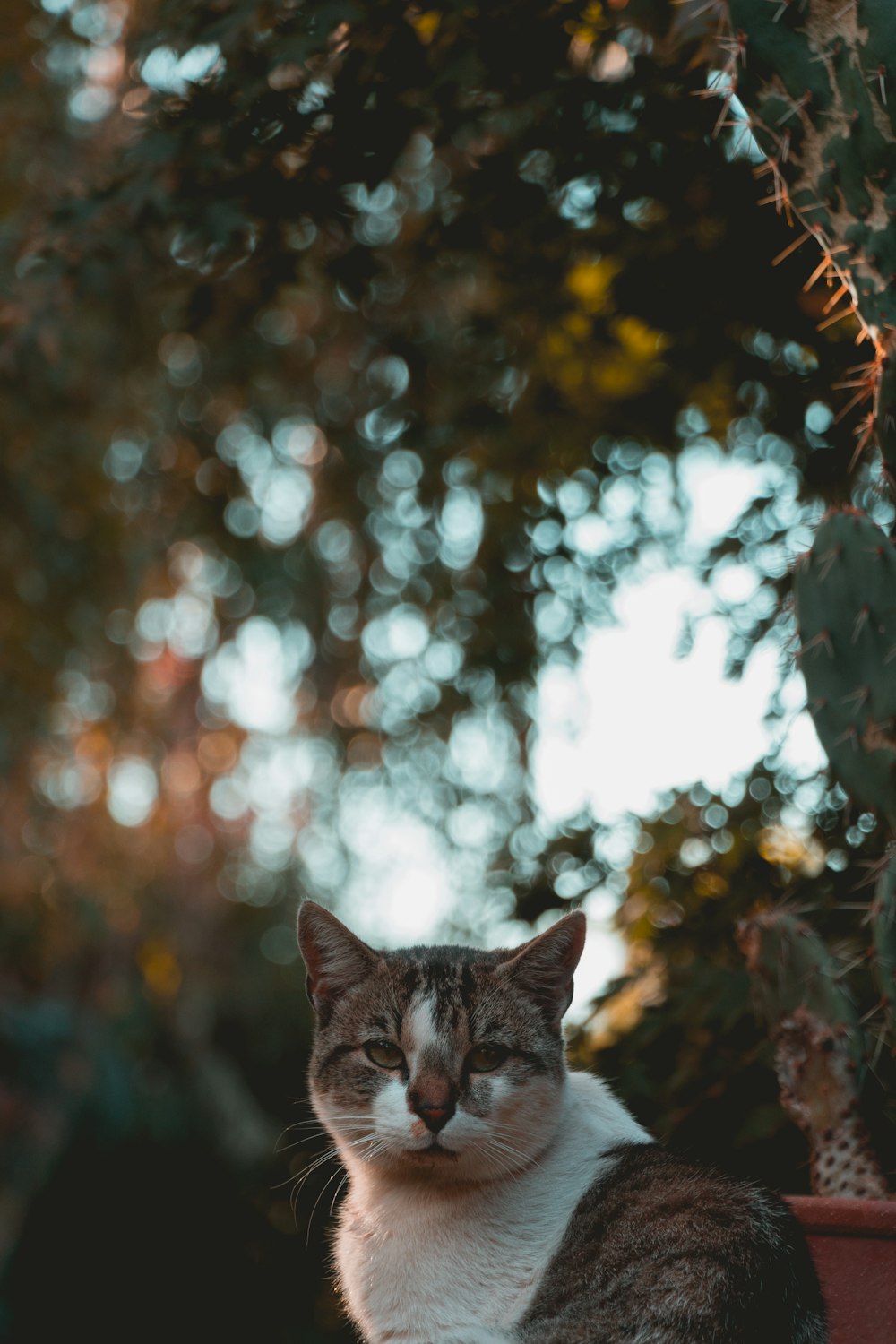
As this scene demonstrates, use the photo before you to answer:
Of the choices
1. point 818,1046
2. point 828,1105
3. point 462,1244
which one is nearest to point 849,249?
point 818,1046

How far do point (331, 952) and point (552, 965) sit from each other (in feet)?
1.26

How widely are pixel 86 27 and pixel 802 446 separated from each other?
3.77 m

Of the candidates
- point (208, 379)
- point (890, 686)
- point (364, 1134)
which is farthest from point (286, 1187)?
point (208, 379)

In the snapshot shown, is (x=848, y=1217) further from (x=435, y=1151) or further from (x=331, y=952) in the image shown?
(x=331, y=952)

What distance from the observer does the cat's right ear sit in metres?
2.25

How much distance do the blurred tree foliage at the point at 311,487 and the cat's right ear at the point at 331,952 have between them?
34.0 inches

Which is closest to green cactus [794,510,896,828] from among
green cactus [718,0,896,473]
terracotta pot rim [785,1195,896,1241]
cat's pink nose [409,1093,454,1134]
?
green cactus [718,0,896,473]

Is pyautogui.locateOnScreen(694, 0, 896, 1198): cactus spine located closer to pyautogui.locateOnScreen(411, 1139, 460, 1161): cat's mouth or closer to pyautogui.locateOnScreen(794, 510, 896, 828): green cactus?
pyautogui.locateOnScreen(794, 510, 896, 828): green cactus

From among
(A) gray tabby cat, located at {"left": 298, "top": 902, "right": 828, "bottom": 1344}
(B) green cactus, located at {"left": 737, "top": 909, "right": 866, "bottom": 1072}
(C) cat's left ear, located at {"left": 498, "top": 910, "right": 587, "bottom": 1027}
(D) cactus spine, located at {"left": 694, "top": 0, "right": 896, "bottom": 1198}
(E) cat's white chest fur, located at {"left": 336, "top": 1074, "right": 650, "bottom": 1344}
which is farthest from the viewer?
(B) green cactus, located at {"left": 737, "top": 909, "right": 866, "bottom": 1072}

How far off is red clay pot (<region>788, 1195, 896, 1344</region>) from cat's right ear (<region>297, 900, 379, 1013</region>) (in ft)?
2.59

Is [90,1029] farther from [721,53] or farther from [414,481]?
[721,53]

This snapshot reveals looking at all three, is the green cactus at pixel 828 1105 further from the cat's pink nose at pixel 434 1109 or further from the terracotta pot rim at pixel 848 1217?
the cat's pink nose at pixel 434 1109

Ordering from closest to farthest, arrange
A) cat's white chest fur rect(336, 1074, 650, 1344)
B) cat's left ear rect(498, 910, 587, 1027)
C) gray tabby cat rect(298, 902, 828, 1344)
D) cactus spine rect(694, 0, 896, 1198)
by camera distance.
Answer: gray tabby cat rect(298, 902, 828, 1344) → cat's white chest fur rect(336, 1074, 650, 1344) → cactus spine rect(694, 0, 896, 1198) → cat's left ear rect(498, 910, 587, 1027)

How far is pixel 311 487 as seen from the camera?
6359mm
